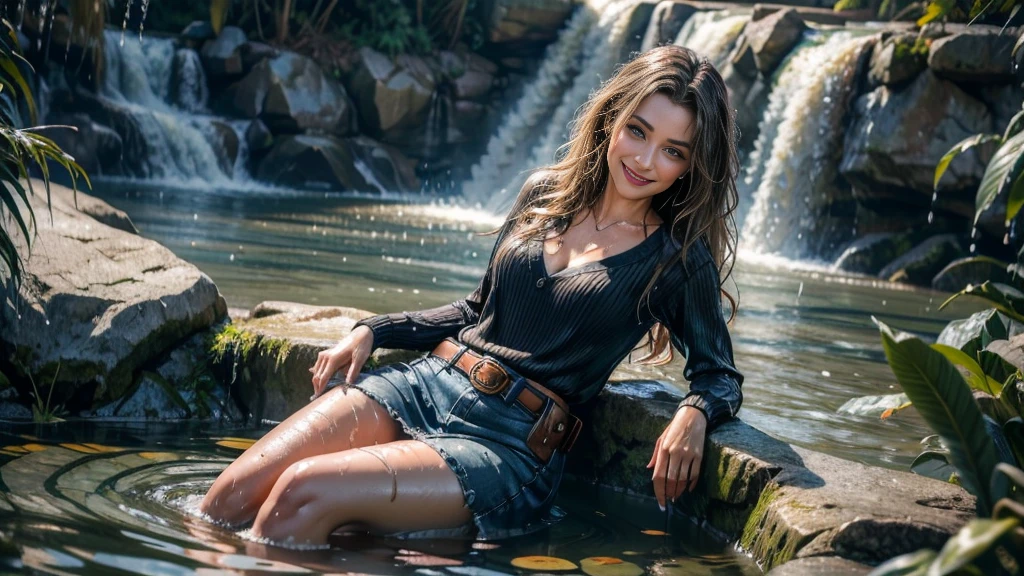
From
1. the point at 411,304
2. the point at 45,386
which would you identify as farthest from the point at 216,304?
the point at 411,304

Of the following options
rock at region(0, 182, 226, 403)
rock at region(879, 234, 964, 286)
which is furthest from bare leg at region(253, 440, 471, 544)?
rock at region(879, 234, 964, 286)

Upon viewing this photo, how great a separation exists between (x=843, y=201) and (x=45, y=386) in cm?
1217

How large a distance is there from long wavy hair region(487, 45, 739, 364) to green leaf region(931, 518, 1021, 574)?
5.76ft

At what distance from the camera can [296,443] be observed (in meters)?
3.39

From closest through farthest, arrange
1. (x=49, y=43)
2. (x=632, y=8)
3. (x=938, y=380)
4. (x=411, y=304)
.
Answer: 1. (x=938, y=380)
2. (x=411, y=304)
3. (x=49, y=43)
4. (x=632, y=8)

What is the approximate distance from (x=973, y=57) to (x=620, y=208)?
10.2 m

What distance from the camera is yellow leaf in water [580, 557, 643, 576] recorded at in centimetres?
325

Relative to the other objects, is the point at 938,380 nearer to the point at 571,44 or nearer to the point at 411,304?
the point at 411,304

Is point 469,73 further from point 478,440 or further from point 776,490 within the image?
point 776,490

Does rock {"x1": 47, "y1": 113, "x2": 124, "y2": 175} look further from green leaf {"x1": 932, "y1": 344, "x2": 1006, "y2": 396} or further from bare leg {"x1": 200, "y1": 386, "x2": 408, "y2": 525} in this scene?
green leaf {"x1": 932, "y1": 344, "x2": 1006, "y2": 396}

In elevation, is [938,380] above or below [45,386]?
above

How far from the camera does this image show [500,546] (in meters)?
3.34

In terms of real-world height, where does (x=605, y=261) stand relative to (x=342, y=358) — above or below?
above

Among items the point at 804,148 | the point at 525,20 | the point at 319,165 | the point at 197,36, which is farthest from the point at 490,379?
the point at 525,20
